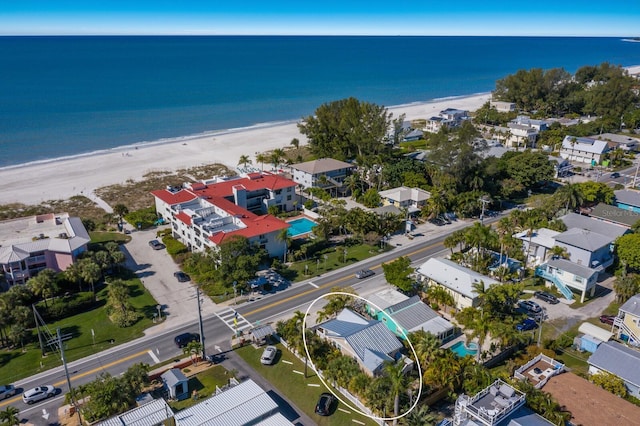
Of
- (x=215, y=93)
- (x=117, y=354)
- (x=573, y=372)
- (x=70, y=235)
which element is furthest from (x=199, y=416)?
(x=215, y=93)

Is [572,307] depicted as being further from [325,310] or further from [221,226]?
[221,226]

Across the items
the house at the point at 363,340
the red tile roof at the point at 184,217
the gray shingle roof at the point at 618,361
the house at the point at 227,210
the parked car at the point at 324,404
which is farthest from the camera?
the red tile roof at the point at 184,217

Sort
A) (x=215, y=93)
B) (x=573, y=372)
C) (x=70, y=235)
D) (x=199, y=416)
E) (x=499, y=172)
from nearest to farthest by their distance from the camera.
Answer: (x=199, y=416) → (x=573, y=372) → (x=70, y=235) → (x=499, y=172) → (x=215, y=93)

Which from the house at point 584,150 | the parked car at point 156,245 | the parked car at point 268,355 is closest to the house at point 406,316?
the parked car at point 268,355

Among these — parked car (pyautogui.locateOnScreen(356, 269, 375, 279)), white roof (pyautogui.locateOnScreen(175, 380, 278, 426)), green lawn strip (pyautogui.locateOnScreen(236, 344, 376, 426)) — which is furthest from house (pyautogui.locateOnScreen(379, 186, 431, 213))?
white roof (pyautogui.locateOnScreen(175, 380, 278, 426))

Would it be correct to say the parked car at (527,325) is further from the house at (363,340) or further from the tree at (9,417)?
the tree at (9,417)

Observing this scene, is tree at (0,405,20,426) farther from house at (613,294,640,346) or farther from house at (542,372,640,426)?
house at (613,294,640,346)

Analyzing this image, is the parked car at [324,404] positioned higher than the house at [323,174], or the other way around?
the house at [323,174]
